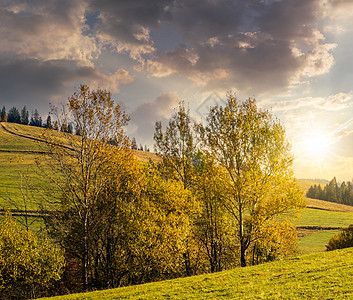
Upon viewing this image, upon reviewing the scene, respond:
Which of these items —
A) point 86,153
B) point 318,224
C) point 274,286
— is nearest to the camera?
point 274,286

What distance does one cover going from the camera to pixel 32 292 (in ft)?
113

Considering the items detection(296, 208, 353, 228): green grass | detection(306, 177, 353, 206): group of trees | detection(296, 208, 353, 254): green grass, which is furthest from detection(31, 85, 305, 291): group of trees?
detection(306, 177, 353, 206): group of trees

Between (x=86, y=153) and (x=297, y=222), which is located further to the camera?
(x=297, y=222)

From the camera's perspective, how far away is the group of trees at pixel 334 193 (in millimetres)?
174375

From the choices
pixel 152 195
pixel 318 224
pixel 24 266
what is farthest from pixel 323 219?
pixel 24 266

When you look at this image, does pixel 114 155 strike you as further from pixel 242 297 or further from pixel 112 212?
pixel 242 297

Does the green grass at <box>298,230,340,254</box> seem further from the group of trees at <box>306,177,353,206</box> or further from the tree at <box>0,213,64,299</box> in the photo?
the group of trees at <box>306,177,353,206</box>

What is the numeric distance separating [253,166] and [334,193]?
18241 cm

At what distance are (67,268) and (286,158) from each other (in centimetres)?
3619

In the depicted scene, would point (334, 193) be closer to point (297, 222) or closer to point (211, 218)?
point (297, 222)

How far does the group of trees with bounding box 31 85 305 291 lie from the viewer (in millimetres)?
29578

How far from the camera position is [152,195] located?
112 feet

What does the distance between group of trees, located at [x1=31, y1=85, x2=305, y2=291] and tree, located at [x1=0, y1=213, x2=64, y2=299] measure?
371cm

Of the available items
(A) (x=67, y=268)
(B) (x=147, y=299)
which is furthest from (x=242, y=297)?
(A) (x=67, y=268)
